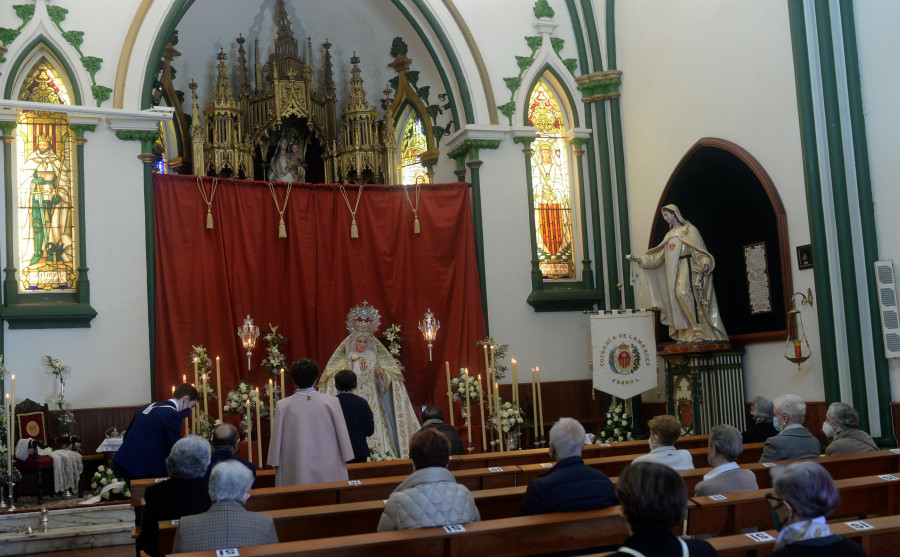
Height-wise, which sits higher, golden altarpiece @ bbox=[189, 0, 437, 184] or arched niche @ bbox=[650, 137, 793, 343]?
golden altarpiece @ bbox=[189, 0, 437, 184]

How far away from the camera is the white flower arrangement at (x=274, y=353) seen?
8.94 metres

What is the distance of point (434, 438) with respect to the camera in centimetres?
375

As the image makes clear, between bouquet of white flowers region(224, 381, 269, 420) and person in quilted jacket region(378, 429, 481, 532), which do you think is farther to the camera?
bouquet of white flowers region(224, 381, 269, 420)

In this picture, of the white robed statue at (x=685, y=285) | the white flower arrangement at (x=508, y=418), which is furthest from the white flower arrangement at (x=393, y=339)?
the white robed statue at (x=685, y=285)

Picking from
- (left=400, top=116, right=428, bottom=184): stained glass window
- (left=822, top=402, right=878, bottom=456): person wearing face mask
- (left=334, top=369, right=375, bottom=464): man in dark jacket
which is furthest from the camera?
(left=400, top=116, right=428, bottom=184): stained glass window

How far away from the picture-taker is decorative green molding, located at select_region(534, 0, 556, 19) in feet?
34.6

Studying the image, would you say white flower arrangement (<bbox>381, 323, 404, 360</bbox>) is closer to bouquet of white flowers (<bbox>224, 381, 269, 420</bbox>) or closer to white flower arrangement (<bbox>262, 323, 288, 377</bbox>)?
white flower arrangement (<bbox>262, 323, 288, 377</bbox>)

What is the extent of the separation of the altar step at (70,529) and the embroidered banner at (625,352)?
4717 mm

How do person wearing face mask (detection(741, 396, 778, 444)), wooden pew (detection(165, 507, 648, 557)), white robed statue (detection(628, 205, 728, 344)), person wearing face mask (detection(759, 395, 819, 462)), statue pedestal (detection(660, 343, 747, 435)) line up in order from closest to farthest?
wooden pew (detection(165, 507, 648, 557))
person wearing face mask (detection(759, 395, 819, 462))
person wearing face mask (detection(741, 396, 778, 444))
statue pedestal (detection(660, 343, 747, 435))
white robed statue (detection(628, 205, 728, 344))

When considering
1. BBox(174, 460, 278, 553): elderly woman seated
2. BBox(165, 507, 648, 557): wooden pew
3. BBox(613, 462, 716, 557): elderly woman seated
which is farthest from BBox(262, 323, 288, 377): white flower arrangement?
BBox(613, 462, 716, 557): elderly woman seated

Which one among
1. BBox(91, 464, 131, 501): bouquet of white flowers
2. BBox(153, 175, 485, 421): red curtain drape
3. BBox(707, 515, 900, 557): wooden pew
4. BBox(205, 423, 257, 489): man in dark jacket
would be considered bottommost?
BBox(91, 464, 131, 501): bouquet of white flowers

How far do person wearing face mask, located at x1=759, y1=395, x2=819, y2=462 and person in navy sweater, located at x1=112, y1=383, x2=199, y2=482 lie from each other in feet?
11.2

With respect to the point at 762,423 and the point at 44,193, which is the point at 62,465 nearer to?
the point at 44,193

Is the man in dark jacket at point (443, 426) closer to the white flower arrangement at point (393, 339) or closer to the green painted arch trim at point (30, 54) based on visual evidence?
the white flower arrangement at point (393, 339)
